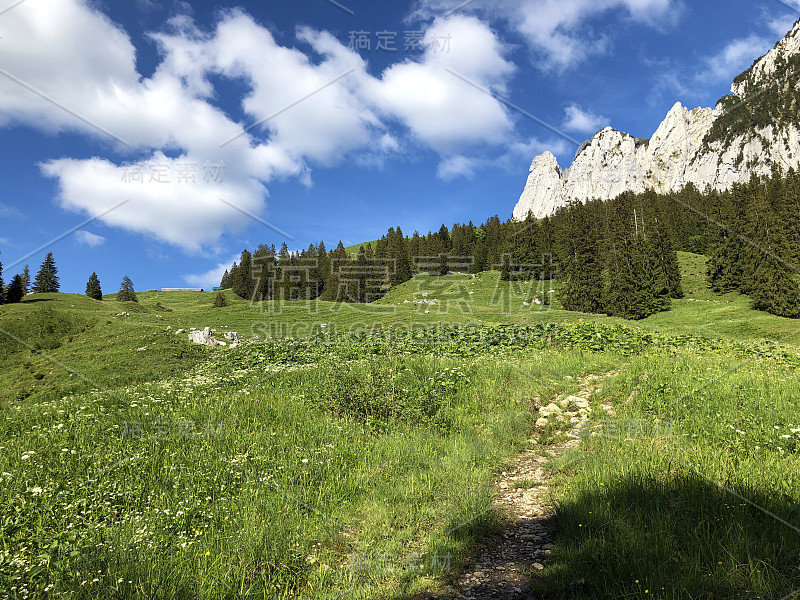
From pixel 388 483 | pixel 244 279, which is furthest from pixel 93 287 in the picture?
pixel 388 483

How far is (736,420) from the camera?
25.2 ft

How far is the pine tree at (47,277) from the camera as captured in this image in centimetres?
7044

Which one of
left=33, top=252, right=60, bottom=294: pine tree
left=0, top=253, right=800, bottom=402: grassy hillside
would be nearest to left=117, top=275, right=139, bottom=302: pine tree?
left=33, top=252, right=60, bottom=294: pine tree

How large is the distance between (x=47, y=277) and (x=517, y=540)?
91.3 metres

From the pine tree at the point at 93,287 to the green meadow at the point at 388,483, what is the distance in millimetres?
87959

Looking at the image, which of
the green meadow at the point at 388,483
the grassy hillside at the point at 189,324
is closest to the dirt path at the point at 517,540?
the green meadow at the point at 388,483

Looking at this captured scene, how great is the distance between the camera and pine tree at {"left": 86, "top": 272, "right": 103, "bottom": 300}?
8175 centimetres

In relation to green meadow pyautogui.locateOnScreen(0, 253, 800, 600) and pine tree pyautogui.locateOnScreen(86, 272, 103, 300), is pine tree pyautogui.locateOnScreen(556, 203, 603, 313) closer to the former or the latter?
green meadow pyautogui.locateOnScreen(0, 253, 800, 600)

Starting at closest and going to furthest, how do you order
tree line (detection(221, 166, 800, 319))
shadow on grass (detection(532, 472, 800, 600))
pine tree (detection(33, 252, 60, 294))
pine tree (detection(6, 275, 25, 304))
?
shadow on grass (detection(532, 472, 800, 600)) → tree line (detection(221, 166, 800, 319)) → pine tree (detection(6, 275, 25, 304)) → pine tree (detection(33, 252, 60, 294))

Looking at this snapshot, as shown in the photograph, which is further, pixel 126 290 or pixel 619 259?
pixel 126 290

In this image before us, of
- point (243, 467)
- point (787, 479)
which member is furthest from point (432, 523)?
point (787, 479)

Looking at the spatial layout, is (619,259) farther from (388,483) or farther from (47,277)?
(47,277)

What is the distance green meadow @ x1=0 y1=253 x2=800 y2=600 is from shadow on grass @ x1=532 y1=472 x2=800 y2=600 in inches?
0.8

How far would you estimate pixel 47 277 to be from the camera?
70938 millimetres
